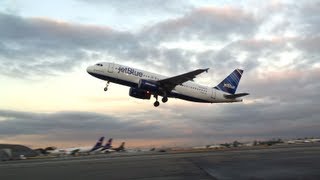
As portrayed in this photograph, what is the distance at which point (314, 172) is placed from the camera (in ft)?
73.2

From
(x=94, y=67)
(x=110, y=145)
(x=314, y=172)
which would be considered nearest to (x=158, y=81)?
(x=94, y=67)

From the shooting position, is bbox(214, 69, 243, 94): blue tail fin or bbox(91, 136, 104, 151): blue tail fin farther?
bbox(91, 136, 104, 151): blue tail fin

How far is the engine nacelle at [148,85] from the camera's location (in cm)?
6184

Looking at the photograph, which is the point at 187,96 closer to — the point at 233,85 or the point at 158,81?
the point at 158,81

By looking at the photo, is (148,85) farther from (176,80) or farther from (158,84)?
(176,80)

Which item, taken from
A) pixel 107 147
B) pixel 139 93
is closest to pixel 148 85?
pixel 139 93

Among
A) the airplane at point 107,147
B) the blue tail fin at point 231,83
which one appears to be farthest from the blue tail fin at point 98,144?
the blue tail fin at point 231,83

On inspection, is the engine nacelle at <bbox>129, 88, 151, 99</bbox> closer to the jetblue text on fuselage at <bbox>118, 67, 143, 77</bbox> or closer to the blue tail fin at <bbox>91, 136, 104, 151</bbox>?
the jetblue text on fuselage at <bbox>118, 67, 143, 77</bbox>

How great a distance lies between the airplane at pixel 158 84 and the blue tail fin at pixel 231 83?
1.74 meters

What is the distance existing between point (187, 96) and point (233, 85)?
12270 mm

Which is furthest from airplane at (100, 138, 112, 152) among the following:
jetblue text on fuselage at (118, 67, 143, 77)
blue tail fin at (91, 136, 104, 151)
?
jetblue text on fuselage at (118, 67, 143, 77)

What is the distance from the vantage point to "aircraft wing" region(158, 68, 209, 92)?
6123 centimetres

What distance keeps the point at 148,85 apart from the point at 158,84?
1778 mm

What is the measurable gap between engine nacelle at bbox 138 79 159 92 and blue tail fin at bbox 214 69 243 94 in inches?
581
